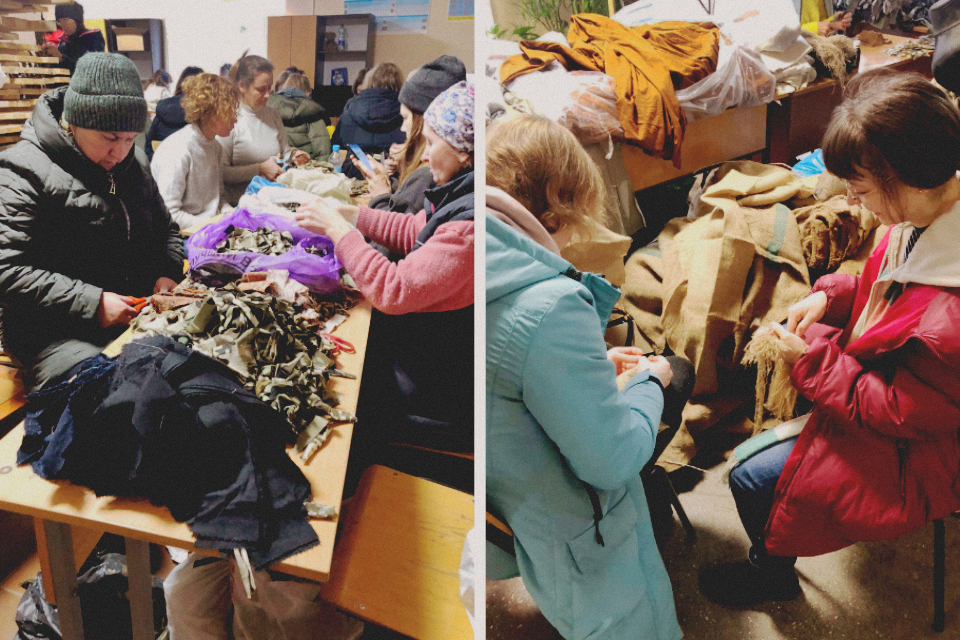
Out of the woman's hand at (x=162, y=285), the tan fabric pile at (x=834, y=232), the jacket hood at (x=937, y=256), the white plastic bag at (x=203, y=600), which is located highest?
the jacket hood at (x=937, y=256)

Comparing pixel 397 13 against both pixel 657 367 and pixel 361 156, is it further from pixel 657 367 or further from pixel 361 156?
pixel 361 156

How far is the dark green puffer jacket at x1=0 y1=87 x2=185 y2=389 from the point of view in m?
1.14

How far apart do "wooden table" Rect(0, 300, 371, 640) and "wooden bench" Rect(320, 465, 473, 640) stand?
0.15 metres

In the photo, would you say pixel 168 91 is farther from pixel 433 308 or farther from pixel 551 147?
pixel 551 147

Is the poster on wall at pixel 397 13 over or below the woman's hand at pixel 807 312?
over

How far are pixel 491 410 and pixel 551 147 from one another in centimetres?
39

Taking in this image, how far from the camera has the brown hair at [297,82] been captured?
1.21 m

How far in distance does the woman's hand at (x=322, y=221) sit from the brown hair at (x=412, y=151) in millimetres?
369

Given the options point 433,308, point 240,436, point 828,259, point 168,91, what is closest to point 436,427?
point 433,308

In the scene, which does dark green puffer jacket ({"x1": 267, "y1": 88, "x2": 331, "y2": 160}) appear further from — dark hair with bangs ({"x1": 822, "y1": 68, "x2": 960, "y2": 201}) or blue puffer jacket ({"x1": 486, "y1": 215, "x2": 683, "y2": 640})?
dark hair with bangs ({"x1": 822, "y1": 68, "x2": 960, "y2": 201})

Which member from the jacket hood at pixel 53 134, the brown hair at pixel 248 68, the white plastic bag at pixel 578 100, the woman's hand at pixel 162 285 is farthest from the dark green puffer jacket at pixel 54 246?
the white plastic bag at pixel 578 100

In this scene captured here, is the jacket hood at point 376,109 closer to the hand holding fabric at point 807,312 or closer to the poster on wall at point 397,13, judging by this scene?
the poster on wall at point 397,13

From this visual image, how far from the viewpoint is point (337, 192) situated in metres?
2.02

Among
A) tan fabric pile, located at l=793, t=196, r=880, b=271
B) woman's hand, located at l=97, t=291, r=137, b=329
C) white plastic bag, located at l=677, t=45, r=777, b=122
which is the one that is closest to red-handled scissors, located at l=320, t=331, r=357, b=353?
woman's hand, located at l=97, t=291, r=137, b=329
